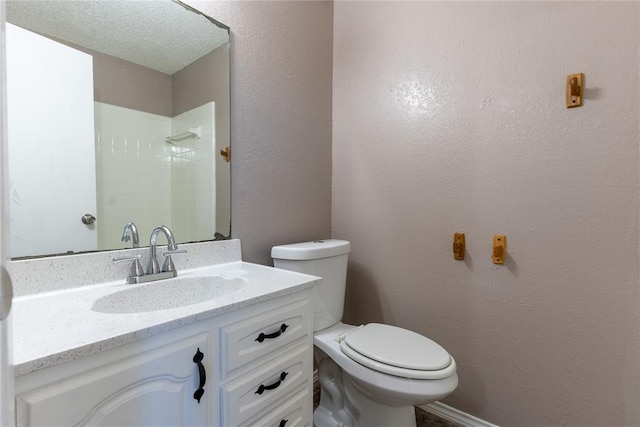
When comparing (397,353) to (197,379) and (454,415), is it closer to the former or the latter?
(454,415)

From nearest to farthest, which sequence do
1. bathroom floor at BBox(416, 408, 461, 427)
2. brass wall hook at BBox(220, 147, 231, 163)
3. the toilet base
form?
the toilet base
brass wall hook at BBox(220, 147, 231, 163)
bathroom floor at BBox(416, 408, 461, 427)

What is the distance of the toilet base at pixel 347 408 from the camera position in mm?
1158

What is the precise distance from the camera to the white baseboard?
1317mm

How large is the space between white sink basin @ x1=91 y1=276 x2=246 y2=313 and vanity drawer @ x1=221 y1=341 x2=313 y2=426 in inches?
11.1

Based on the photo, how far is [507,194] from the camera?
4.09 ft

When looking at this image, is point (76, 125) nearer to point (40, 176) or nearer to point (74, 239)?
point (40, 176)

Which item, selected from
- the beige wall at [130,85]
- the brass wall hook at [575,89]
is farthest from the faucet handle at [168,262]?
the brass wall hook at [575,89]

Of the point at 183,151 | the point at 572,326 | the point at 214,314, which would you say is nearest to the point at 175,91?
the point at 183,151

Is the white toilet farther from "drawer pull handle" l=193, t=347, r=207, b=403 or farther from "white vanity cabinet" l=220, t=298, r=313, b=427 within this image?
"drawer pull handle" l=193, t=347, r=207, b=403

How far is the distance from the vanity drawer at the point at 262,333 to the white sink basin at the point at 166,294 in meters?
0.19

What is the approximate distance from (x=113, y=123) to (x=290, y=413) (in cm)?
113

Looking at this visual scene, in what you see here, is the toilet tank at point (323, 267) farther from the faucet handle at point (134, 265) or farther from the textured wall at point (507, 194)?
the faucet handle at point (134, 265)

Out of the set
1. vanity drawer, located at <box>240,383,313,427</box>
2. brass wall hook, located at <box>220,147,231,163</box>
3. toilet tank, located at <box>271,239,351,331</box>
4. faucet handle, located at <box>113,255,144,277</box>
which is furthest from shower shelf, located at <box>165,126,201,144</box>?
vanity drawer, located at <box>240,383,313,427</box>

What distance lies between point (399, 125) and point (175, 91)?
1049 millimetres
